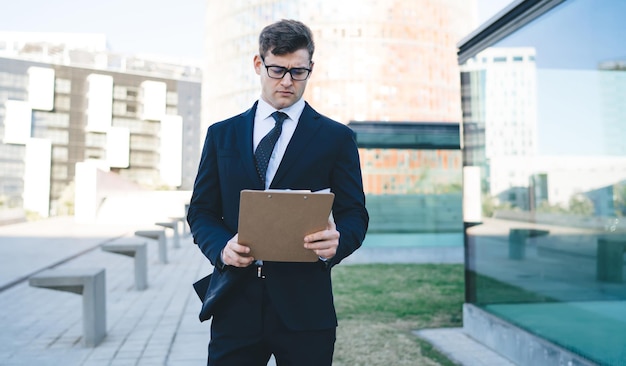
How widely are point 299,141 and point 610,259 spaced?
2.87 meters

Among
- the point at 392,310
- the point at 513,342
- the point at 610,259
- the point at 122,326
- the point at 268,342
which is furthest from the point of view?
the point at 392,310

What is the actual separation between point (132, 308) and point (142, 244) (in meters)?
1.75

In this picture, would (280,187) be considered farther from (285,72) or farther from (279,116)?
(285,72)

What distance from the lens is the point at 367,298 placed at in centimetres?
750

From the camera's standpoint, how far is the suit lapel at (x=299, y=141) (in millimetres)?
1822

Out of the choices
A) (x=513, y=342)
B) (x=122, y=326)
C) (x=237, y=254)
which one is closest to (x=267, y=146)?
(x=237, y=254)

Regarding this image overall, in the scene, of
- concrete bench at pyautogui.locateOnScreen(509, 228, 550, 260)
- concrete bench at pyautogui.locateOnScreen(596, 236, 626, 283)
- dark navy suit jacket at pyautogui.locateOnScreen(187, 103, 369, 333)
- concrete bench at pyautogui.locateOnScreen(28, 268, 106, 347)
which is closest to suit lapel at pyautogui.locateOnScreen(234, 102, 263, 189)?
dark navy suit jacket at pyautogui.locateOnScreen(187, 103, 369, 333)

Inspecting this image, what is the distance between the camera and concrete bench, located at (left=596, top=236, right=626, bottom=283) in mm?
3449

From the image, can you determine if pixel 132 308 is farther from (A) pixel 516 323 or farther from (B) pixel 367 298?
(A) pixel 516 323

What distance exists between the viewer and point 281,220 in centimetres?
155

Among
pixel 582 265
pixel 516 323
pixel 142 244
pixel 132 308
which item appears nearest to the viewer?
pixel 582 265

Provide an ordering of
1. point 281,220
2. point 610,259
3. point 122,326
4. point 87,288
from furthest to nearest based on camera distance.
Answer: point 122,326, point 87,288, point 610,259, point 281,220

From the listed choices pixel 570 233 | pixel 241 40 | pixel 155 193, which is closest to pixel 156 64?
pixel 241 40

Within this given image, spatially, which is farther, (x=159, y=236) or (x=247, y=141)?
(x=159, y=236)
